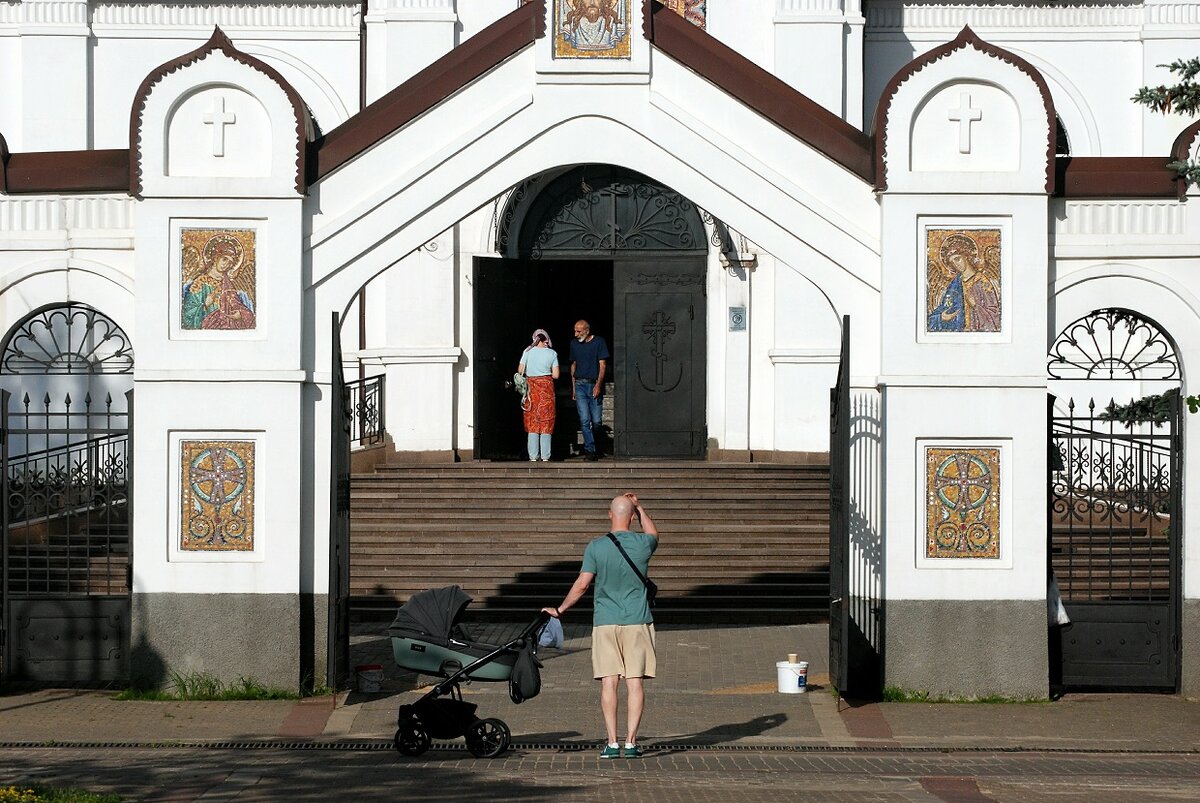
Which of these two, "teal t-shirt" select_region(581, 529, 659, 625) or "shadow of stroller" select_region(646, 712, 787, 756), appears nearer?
"teal t-shirt" select_region(581, 529, 659, 625)

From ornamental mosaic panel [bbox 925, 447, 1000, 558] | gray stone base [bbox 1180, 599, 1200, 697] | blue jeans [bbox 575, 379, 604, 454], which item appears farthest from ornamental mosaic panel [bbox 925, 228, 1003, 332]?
blue jeans [bbox 575, 379, 604, 454]

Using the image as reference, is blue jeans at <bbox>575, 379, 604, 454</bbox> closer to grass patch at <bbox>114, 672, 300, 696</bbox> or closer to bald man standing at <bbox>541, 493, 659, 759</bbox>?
grass patch at <bbox>114, 672, 300, 696</bbox>

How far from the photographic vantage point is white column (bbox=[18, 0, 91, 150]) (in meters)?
22.1

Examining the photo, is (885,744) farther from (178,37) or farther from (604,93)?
(178,37)

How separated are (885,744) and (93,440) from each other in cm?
627

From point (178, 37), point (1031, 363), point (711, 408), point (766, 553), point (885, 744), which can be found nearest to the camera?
point (885, 744)

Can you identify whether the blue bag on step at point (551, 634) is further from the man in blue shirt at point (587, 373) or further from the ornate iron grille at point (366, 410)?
the man in blue shirt at point (587, 373)

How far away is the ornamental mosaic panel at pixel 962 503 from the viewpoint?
1231 cm

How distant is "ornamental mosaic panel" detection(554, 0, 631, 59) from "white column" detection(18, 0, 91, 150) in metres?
11.5

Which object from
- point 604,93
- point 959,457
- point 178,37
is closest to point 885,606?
point 959,457

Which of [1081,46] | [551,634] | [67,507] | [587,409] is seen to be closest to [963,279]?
[551,634]

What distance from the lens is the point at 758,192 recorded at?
41.4 ft

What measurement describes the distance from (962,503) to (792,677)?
1.81 meters

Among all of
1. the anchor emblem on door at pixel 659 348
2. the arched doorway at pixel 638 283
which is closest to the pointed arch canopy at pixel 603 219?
the arched doorway at pixel 638 283
